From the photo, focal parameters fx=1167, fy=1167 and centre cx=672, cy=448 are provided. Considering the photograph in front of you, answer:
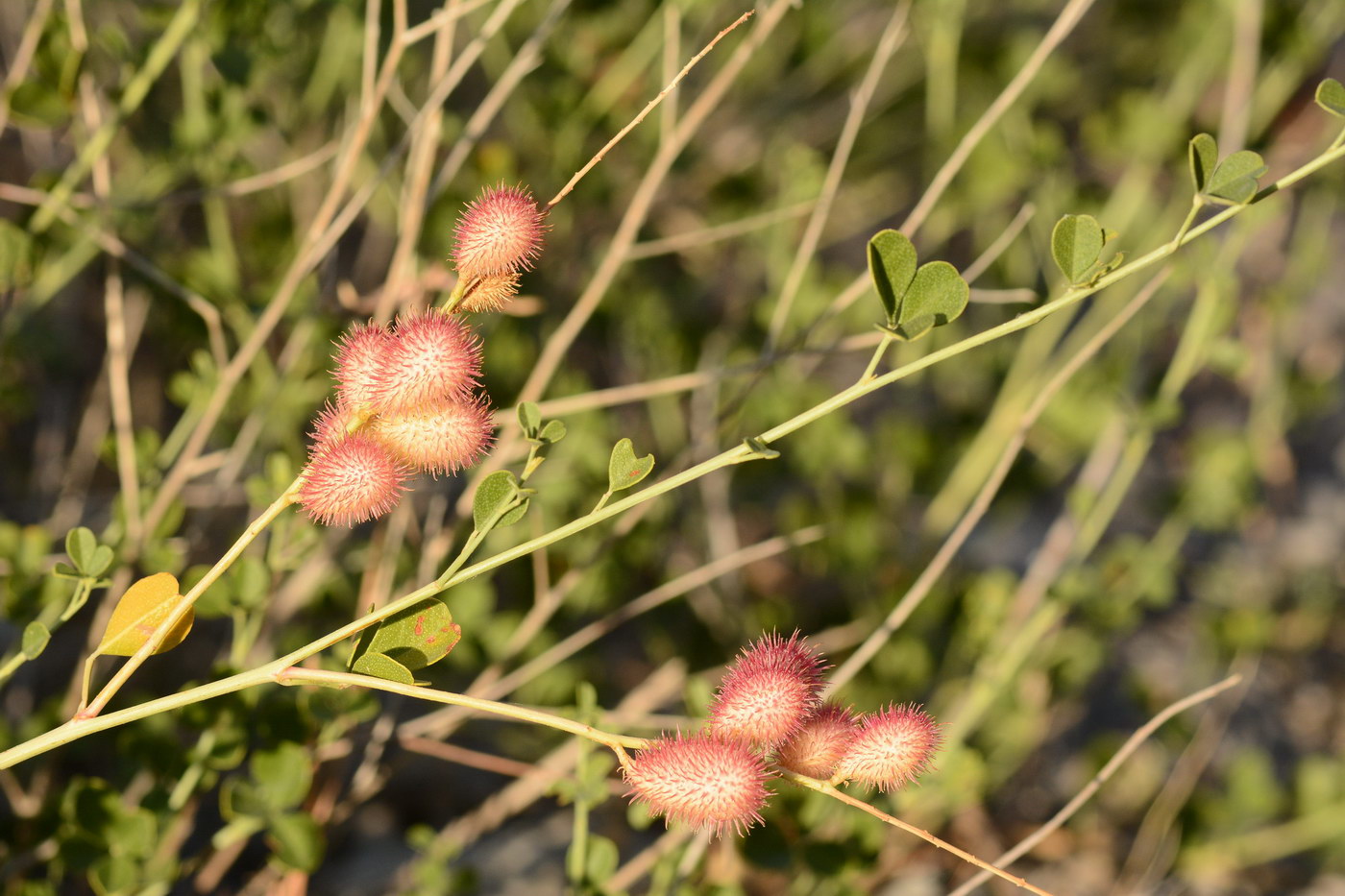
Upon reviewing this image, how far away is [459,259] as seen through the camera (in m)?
0.78

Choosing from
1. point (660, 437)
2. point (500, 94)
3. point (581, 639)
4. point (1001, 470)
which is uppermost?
point (500, 94)

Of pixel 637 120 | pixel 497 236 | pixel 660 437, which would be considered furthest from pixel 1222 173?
pixel 660 437

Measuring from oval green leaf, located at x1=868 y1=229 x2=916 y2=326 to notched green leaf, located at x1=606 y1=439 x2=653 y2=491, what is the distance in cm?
22

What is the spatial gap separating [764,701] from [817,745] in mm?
73

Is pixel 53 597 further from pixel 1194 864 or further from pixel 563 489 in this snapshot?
pixel 1194 864

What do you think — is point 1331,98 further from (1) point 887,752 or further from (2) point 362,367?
(2) point 362,367

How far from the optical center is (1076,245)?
2.82 ft

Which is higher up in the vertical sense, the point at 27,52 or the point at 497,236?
the point at 27,52

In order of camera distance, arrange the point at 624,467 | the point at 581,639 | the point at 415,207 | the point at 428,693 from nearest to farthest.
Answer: the point at 428,693 < the point at 624,467 < the point at 415,207 < the point at 581,639

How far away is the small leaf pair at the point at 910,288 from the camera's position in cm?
86

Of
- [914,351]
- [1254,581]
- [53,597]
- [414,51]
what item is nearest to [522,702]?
[53,597]

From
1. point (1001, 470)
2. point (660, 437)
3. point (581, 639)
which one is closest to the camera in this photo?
point (1001, 470)

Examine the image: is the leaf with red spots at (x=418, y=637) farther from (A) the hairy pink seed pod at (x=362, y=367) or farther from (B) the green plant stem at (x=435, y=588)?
(A) the hairy pink seed pod at (x=362, y=367)

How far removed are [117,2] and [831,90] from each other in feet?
5.05
